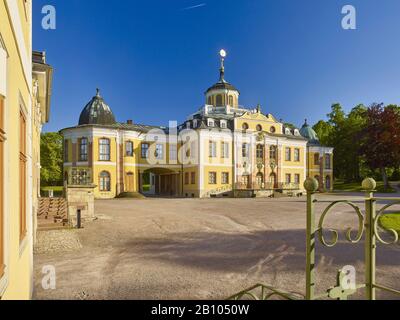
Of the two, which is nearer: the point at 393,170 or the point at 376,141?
the point at 376,141

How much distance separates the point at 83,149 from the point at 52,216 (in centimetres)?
2015

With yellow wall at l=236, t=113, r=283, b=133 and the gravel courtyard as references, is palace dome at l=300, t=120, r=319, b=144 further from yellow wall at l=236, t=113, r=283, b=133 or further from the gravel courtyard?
the gravel courtyard

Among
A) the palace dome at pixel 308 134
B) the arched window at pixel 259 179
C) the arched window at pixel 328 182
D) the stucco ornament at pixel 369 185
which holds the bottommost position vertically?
the arched window at pixel 328 182

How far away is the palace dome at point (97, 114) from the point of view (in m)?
33.8

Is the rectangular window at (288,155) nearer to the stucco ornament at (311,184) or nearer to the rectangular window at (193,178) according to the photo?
the rectangular window at (193,178)

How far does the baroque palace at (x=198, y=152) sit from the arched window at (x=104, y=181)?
0.10m

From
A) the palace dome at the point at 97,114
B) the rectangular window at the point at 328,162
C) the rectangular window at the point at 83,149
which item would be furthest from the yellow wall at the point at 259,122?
the rectangular window at the point at 83,149

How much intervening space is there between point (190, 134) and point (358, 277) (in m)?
30.8

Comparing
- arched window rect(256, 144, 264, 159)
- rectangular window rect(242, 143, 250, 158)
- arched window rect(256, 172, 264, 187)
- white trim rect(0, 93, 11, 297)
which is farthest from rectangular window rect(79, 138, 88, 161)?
white trim rect(0, 93, 11, 297)

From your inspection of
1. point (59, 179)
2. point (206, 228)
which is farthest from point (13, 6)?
point (59, 179)
